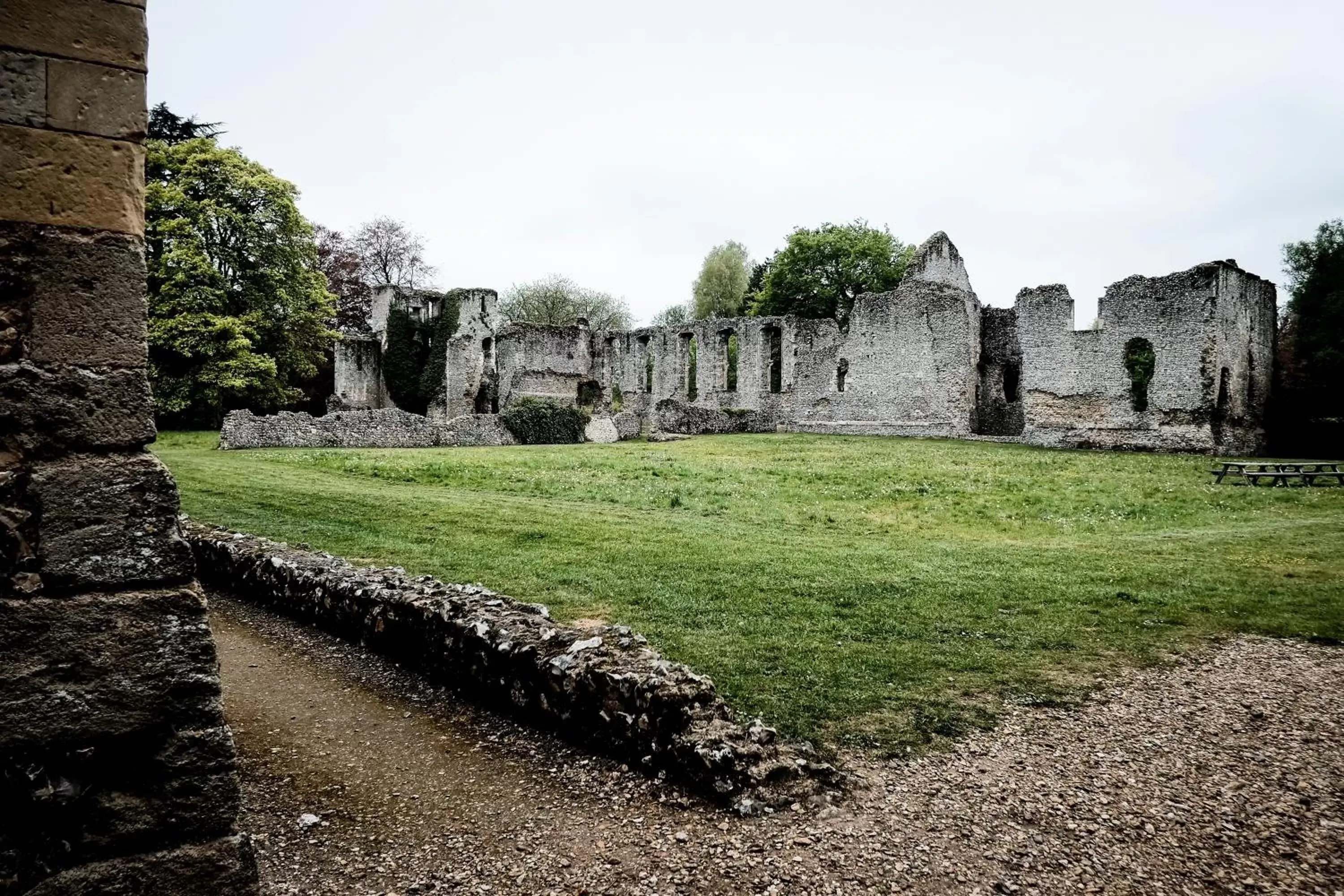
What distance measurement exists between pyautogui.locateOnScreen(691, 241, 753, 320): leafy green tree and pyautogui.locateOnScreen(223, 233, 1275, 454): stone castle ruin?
17.1m

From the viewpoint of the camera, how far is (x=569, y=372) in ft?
146

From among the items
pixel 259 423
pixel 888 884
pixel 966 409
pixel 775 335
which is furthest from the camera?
pixel 775 335

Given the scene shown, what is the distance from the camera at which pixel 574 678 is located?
5.08 m

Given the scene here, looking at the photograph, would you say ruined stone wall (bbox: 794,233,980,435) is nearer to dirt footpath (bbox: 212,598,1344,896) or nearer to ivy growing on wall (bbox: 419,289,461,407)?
ivy growing on wall (bbox: 419,289,461,407)

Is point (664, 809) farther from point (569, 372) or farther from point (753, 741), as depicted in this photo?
point (569, 372)

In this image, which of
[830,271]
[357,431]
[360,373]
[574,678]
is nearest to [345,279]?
[360,373]

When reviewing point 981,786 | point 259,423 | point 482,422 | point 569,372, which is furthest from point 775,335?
point 981,786

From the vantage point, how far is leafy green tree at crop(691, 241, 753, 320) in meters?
66.3

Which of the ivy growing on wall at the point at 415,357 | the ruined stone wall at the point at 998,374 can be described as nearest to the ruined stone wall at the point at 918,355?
the ruined stone wall at the point at 998,374

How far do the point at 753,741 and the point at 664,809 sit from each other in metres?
0.62

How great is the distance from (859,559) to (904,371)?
27.7 meters

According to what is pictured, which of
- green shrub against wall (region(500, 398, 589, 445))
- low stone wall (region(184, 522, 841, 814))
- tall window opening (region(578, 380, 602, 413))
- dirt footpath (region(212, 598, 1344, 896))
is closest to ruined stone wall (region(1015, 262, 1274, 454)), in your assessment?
green shrub against wall (region(500, 398, 589, 445))

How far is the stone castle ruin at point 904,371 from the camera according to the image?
29.2 m

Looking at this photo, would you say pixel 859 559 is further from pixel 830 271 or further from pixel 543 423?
pixel 830 271
